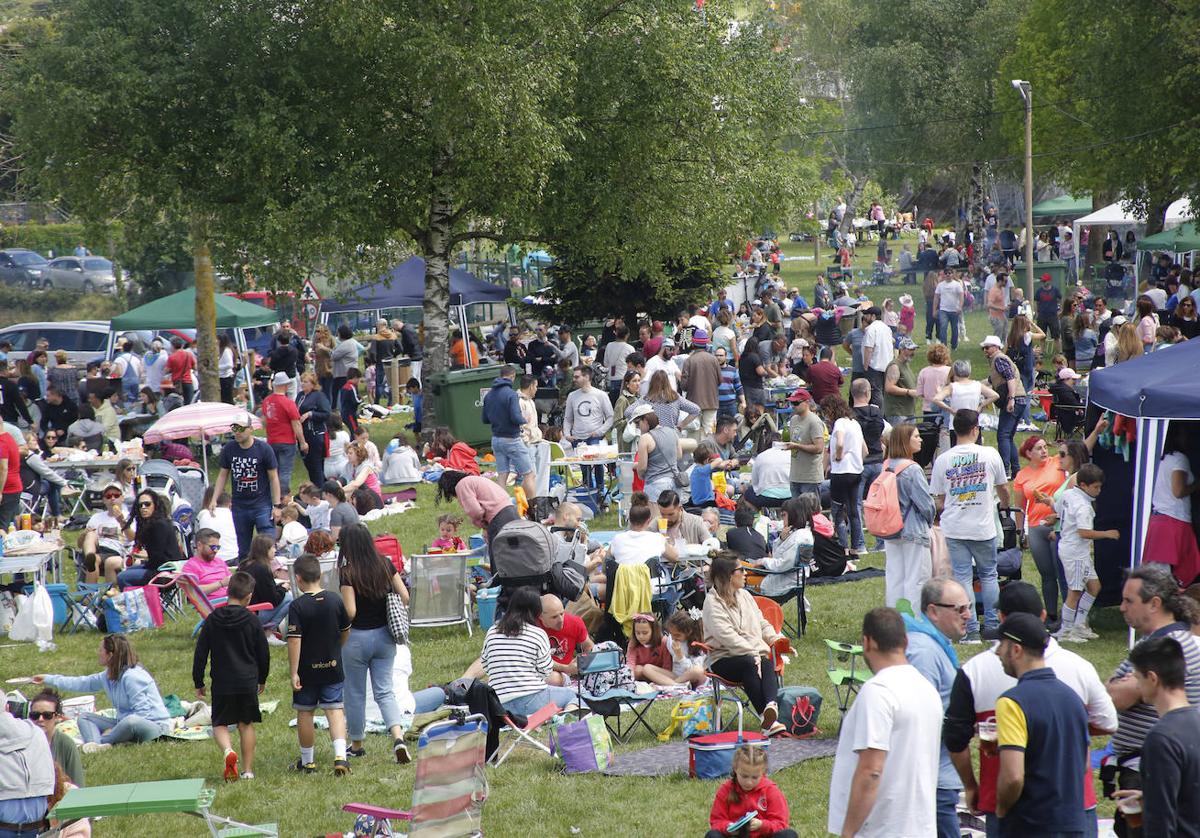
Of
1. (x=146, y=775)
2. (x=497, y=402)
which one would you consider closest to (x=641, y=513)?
(x=146, y=775)

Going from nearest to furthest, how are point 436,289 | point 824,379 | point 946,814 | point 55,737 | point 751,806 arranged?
point 946,814 < point 751,806 < point 55,737 < point 824,379 < point 436,289

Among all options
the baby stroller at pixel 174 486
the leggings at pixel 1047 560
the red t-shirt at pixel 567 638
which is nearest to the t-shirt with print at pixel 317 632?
the red t-shirt at pixel 567 638

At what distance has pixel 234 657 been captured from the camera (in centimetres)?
824

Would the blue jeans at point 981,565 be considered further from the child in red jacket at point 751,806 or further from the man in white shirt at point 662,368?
the man in white shirt at point 662,368

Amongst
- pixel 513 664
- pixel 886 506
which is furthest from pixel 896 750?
pixel 886 506

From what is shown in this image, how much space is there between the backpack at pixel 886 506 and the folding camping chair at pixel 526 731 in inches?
108

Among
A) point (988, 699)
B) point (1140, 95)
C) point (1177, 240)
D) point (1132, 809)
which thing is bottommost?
point (1132, 809)

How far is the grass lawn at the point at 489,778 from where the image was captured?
24.6ft

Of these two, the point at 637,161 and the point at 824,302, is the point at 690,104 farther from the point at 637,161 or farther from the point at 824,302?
the point at 824,302

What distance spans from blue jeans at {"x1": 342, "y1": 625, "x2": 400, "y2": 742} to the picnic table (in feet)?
5.25

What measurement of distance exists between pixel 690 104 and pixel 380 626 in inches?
536

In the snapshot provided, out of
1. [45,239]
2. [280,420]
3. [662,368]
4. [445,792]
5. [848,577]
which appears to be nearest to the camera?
[445,792]

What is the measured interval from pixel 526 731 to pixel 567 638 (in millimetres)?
1603

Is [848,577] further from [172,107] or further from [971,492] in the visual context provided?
[172,107]
